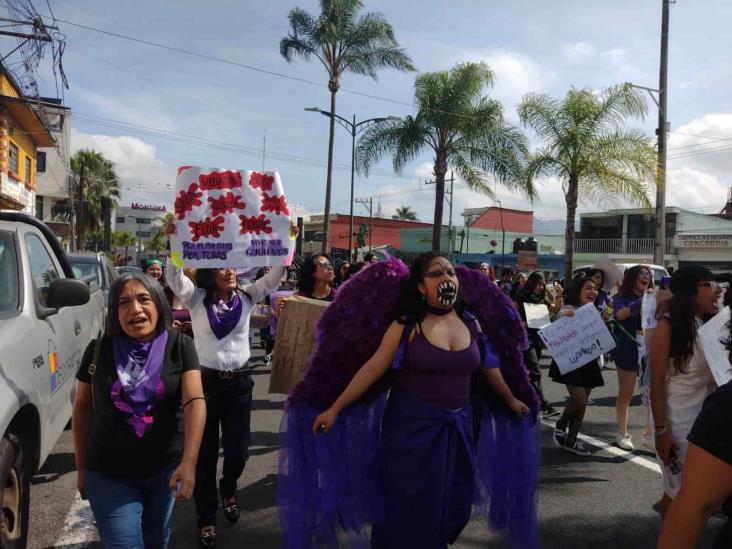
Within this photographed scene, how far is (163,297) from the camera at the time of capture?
2779 mm

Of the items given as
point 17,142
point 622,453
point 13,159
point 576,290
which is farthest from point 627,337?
point 17,142

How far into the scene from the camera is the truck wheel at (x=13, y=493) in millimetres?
2730

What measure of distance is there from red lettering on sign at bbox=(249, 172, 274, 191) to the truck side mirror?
1.53 meters

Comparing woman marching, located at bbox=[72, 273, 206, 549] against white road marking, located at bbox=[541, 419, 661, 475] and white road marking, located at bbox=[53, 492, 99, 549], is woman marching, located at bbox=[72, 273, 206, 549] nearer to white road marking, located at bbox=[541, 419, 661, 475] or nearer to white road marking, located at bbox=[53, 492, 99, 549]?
white road marking, located at bbox=[53, 492, 99, 549]

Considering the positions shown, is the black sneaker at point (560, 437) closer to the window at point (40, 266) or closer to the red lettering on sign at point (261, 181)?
the red lettering on sign at point (261, 181)

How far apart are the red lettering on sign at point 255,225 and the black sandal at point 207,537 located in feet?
6.60

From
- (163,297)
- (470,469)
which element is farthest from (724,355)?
(163,297)

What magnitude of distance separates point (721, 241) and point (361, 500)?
1494 inches

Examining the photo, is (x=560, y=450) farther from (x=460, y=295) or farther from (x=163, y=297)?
(x=163, y=297)

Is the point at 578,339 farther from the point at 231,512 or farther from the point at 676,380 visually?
the point at 231,512

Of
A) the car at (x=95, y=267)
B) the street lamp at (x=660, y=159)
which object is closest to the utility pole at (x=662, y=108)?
the street lamp at (x=660, y=159)

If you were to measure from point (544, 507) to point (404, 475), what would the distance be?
207 cm

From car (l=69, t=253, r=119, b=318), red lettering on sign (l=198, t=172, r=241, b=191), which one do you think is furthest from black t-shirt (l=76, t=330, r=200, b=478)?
car (l=69, t=253, r=119, b=318)

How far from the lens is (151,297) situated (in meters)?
2.70
